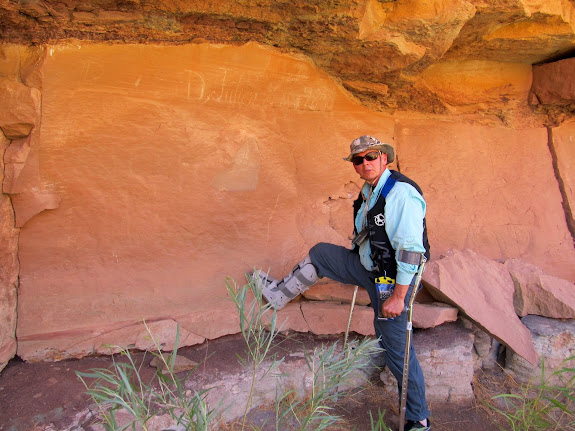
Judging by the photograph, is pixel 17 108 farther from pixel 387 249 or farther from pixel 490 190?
pixel 490 190

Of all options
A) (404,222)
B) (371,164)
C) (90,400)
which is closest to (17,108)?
(90,400)

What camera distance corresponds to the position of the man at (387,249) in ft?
7.86

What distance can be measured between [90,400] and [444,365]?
2295 mm

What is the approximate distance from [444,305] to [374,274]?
0.92m

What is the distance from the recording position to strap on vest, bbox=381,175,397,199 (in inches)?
97.3

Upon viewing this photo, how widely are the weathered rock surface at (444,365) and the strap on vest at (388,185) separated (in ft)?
4.26

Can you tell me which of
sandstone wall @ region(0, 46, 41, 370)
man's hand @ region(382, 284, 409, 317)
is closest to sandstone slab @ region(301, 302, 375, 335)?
man's hand @ region(382, 284, 409, 317)

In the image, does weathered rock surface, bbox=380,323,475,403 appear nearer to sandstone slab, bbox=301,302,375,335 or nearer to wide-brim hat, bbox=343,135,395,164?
sandstone slab, bbox=301,302,375,335

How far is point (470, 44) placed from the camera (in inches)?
140

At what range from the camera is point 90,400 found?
2555 millimetres

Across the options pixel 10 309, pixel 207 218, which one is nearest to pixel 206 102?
pixel 207 218

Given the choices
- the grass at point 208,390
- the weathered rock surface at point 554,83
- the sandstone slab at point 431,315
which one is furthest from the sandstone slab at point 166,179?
the weathered rock surface at point 554,83

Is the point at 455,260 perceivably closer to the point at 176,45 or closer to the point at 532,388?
the point at 532,388

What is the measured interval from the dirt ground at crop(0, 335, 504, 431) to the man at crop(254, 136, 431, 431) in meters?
0.39
